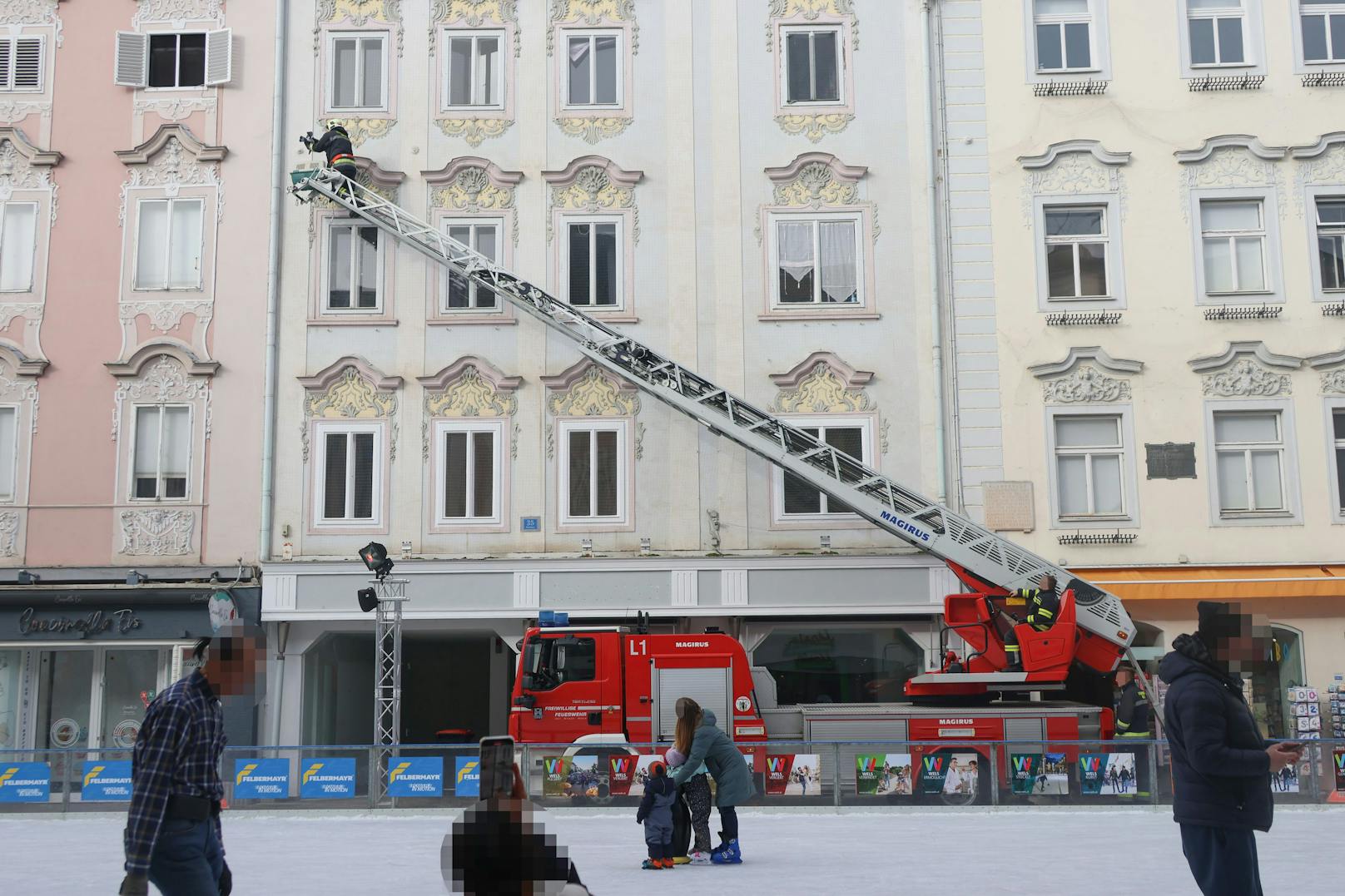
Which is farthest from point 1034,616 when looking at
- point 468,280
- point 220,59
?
point 220,59

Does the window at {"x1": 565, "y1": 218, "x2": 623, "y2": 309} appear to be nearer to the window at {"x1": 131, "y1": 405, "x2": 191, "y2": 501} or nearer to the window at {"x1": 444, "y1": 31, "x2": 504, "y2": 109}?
the window at {"x1": 444, "y1": 31, "x2": 504, "y2": 109}

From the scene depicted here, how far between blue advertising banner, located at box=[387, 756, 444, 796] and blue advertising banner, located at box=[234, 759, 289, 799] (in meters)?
1.33

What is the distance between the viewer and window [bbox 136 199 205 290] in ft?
76.9

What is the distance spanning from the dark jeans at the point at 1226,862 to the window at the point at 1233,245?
59.7 ft

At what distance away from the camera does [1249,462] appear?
2239cm

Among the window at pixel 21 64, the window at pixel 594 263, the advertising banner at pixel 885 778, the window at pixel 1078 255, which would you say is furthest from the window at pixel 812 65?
the window at pixel 21 64

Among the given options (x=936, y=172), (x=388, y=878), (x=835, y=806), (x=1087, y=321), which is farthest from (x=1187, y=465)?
(x=388, y=878)

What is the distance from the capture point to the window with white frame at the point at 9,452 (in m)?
22.8

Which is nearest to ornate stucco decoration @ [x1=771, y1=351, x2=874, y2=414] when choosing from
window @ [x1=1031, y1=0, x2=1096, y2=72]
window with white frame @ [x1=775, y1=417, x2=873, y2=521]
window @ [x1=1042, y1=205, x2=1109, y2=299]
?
window with white frame @ [x1=775, y1=417, x2=873, y2=521]

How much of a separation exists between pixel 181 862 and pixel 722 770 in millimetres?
7768

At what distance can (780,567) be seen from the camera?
22.2m

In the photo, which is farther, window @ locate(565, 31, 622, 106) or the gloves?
window @ locate(565, 31, 622, 106)

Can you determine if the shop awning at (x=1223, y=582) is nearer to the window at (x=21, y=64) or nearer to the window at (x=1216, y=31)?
the window at (x=1216, y=31)

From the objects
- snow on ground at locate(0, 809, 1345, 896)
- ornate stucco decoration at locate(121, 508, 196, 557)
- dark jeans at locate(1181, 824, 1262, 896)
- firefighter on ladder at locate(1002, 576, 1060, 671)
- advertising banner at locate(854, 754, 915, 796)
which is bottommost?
snow on ground at locate(0, 809, 1345, 896)
